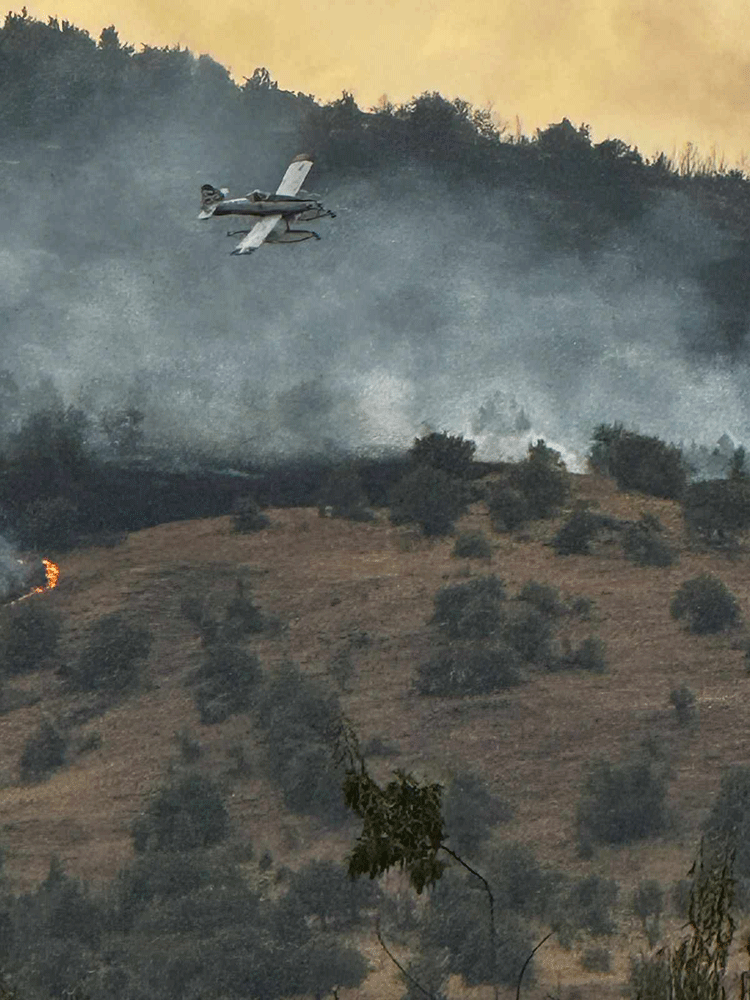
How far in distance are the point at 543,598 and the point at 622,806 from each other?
35.3ft

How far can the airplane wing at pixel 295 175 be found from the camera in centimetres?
5050

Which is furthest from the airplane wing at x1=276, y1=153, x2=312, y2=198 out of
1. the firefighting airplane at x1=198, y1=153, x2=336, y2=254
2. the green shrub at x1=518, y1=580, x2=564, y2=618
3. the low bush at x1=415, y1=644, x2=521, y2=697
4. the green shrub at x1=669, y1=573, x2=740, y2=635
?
the green shrub at x1=669, y1=573, x2=740, y2=635

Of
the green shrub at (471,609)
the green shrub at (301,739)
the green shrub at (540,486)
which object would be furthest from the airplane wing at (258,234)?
the green shrub at (540,486)

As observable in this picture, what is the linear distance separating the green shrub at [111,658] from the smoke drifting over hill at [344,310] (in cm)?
1689

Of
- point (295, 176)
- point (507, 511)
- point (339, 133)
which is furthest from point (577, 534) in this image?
point (339, 133)

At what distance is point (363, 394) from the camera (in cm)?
6856

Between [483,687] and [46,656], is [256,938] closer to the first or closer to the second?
[483,687]

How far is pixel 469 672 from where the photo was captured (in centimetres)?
4359

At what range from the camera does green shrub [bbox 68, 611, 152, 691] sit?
1747 inches

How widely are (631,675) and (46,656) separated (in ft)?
43.4

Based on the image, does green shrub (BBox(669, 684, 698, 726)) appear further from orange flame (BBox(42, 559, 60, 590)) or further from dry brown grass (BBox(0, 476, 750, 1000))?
orange flame (BBox(42, 559, 60, 590))

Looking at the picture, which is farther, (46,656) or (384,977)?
(46,656)

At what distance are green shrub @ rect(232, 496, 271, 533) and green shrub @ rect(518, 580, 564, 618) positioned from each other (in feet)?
27.9

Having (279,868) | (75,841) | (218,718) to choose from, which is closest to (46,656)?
(218,718)
